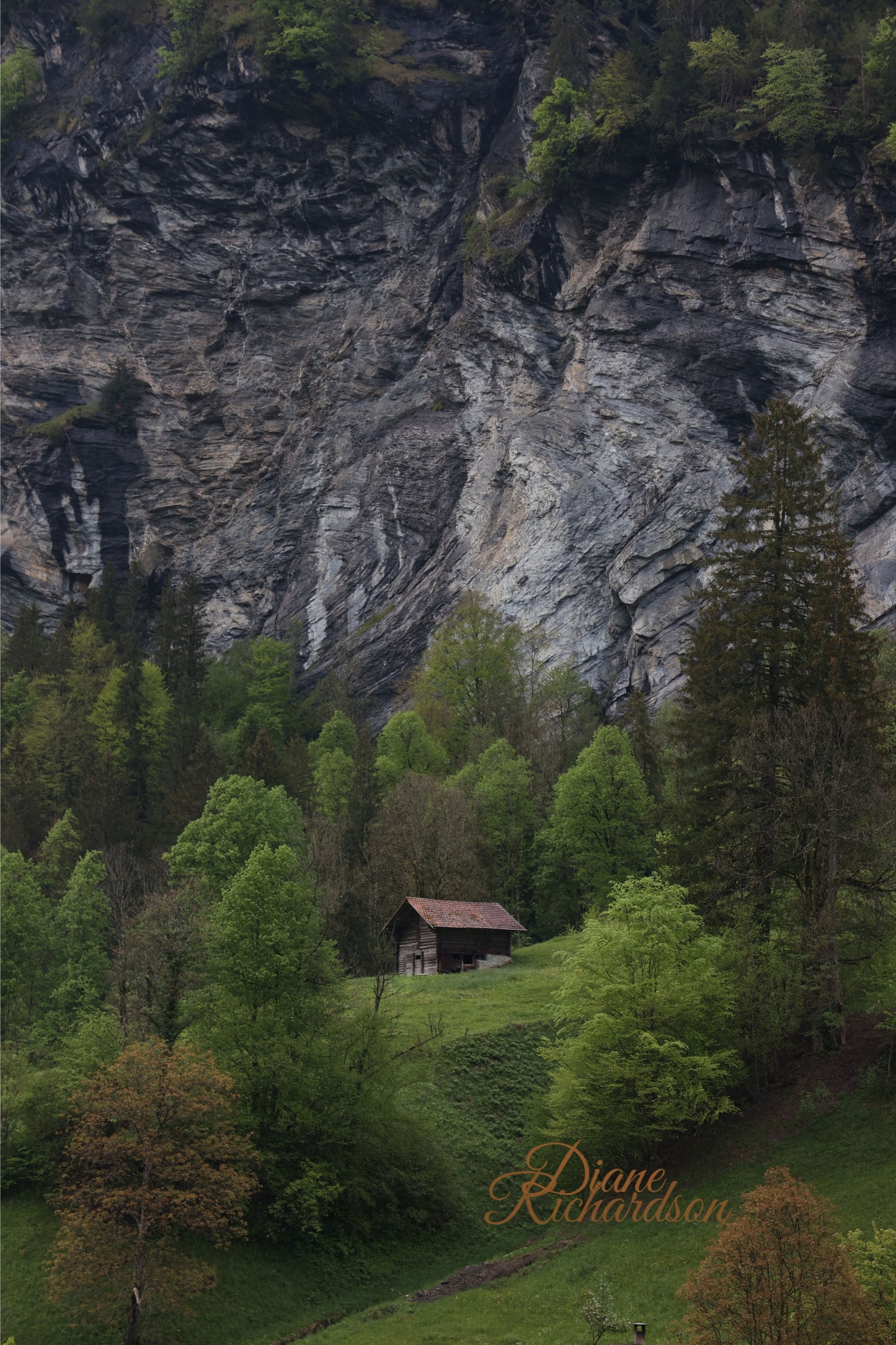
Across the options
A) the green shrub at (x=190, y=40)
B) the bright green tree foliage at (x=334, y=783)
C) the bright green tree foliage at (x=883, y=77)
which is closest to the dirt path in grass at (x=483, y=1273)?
the bright green tree foliage at (x=334, y=783)

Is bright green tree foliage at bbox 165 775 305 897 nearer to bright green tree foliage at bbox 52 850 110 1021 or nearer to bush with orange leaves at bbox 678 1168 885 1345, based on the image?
bright green tree foliage at bbox 52 850 110 1021

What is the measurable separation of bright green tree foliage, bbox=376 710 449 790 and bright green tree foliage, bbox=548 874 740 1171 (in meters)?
30.4

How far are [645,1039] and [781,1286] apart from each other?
33.4 ft

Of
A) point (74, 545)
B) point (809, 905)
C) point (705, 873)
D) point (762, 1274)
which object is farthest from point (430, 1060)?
point (74, 545)

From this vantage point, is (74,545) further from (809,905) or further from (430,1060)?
(809,905)

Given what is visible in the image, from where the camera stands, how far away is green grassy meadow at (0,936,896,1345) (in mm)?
19844

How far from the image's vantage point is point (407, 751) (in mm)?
57875

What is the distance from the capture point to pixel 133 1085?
70.5ft

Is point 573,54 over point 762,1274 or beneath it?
over

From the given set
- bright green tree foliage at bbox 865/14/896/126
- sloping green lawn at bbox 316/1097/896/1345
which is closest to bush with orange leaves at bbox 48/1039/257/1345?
sloping green lawn at bbox 316/1097/896/1345

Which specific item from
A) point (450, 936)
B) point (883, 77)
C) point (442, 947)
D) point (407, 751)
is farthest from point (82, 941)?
point (883, 77)

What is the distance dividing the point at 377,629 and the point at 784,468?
175 ft

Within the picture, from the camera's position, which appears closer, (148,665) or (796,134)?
(796,134)

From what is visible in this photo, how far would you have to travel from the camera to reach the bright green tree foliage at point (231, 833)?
40656mm
